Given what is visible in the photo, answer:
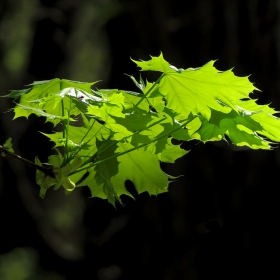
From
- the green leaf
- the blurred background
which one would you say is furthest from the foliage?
the blurred background

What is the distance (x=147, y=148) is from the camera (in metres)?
0.40

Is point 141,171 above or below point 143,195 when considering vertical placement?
above

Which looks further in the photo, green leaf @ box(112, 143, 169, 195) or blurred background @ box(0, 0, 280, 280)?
blurred background @ box(0, 0, 280, 280)

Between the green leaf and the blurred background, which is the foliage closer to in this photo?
the green leaf

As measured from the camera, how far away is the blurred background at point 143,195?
101 centimetres

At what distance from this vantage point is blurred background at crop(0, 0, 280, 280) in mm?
1011

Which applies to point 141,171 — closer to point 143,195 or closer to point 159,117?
point 159,117

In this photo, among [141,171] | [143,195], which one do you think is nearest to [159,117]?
[141,171]

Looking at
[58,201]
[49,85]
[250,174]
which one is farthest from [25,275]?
[49,85]

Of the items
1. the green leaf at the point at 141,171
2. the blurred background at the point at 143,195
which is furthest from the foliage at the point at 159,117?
the blurred background at the point at 143,195

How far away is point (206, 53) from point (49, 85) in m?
0.73

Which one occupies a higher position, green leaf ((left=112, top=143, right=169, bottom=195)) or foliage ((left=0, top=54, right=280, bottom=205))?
foliage ((left=0, top=54, right=280, bottom=205))

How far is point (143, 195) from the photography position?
1.06m

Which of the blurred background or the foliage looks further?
the blurred background
